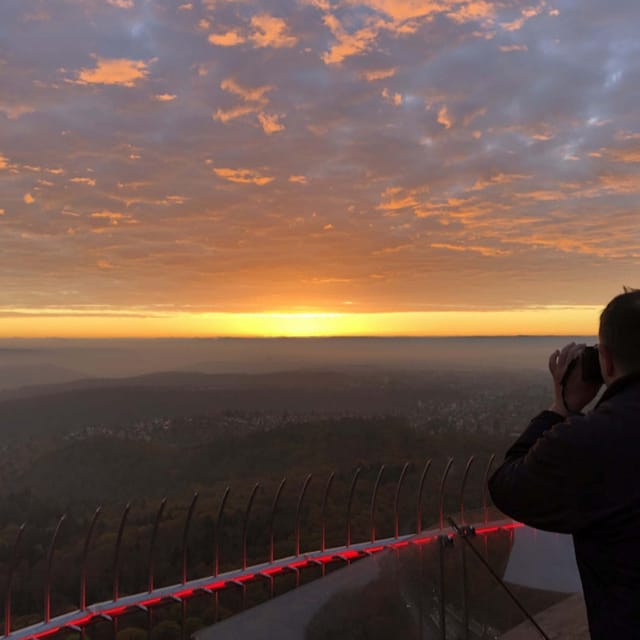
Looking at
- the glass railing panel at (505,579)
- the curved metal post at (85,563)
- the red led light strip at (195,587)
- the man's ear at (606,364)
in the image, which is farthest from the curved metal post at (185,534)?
the man's ear at (606,364)

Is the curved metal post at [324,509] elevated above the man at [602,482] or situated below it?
below

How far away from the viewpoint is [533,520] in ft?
4.53

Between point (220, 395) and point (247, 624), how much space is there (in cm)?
8206

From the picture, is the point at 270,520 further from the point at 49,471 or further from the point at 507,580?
the point at 49,471

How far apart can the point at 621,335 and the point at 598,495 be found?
37cm

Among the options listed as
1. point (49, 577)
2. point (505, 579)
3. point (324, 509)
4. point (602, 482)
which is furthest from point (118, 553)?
point (602, 482)

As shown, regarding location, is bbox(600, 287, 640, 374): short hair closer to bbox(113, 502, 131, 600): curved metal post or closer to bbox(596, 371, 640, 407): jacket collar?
bbox(596, 371, 640, 407): jacket collar

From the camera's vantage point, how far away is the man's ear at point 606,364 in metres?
1.41

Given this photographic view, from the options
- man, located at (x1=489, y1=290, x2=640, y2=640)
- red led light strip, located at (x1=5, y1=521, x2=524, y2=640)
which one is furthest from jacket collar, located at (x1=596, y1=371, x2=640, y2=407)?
red led light strip, located at (x1=5, y1=521, x2=524, y2=640)

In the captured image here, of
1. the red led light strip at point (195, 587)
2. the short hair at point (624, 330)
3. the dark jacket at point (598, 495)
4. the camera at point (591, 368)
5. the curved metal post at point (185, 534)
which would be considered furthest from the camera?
the curved metal post at point (185, 534)

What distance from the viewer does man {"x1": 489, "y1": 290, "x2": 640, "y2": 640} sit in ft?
4.09

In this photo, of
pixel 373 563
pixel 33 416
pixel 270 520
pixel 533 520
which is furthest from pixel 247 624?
pixel 33 416

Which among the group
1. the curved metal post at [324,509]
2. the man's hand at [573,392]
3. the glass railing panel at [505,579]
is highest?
the man's hand at [573,392]

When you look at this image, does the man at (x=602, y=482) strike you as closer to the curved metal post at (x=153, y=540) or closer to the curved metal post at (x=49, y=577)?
the curved metal post at (x=153, y=540)
